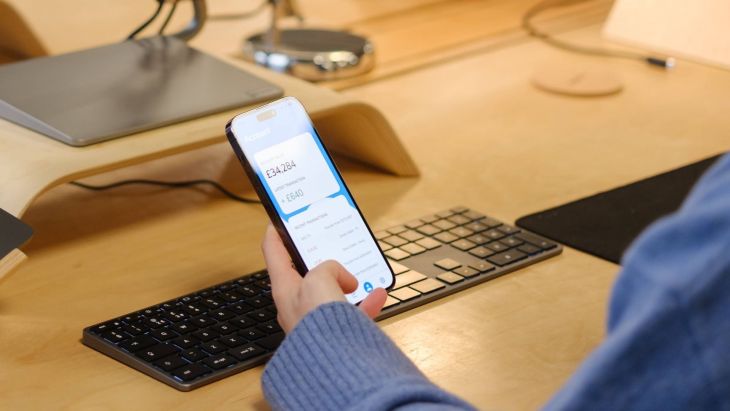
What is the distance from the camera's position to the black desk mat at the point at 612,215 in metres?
1.03

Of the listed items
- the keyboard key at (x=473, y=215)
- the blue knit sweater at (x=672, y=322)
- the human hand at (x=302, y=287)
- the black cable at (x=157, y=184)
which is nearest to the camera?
the blue knit sweater at (x=672, y=322)

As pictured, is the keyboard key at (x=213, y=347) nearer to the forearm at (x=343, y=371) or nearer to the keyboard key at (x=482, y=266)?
the forearm at (x=343, y=371)

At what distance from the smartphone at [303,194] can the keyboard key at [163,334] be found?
11 cm

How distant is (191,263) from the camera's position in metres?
1.02

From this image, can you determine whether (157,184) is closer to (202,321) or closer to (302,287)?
(202,321)

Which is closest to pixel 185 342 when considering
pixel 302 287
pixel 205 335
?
pixel 205 335

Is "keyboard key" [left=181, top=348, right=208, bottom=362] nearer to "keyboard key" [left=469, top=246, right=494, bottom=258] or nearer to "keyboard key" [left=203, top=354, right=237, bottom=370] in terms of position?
"keyboard key" [left=203, top=354, right=237, bottom=370]

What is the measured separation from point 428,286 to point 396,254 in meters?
0.07

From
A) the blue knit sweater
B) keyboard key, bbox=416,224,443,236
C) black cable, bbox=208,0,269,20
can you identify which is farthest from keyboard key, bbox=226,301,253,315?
black cable, bbox=208,0,269,20

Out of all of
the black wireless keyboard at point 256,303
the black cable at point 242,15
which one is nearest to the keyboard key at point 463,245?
the black wireless keyboard at point 256,303

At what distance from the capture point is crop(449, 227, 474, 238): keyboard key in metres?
1.04

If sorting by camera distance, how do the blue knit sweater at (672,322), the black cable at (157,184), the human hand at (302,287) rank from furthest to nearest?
the black cable at (157,184)
the human hand at (302,287)
the blue knit sweater at (672,322)

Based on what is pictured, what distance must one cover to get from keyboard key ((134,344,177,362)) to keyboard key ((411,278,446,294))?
0.71ft

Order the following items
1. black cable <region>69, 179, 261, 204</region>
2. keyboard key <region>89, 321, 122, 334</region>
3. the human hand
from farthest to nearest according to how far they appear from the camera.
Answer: black cable <region>69, 179, 261, 204</region> → keyboard key <region>89, 321, 122, 334</region> → the human hand
